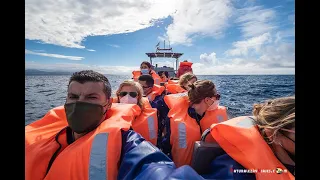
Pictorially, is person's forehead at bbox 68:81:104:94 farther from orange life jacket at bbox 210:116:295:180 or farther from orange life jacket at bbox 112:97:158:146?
orange life jacket at bbox 210:116:295:180

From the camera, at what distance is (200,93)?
9.07ft

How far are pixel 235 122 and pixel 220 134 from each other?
0.18 meters

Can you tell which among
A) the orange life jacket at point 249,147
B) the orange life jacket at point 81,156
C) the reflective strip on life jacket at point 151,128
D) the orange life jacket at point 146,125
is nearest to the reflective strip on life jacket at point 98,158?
the orange life jacket at point 81,156

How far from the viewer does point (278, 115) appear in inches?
48.3

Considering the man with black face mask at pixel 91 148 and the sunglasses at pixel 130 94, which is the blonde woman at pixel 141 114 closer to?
the sunglasses at pixel 130 94

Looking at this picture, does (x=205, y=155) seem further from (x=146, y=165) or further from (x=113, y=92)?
(x=113, y=92)

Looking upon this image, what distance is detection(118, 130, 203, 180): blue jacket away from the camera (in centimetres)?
91

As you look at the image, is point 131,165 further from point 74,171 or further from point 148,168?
point 74,171

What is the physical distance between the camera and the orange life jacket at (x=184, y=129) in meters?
2.40

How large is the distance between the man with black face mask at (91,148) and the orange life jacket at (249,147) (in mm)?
538

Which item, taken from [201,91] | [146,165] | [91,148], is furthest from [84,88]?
[201,91]

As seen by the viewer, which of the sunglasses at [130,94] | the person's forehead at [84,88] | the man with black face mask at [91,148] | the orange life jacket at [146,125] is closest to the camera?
the man with black face mask at [91,148]
